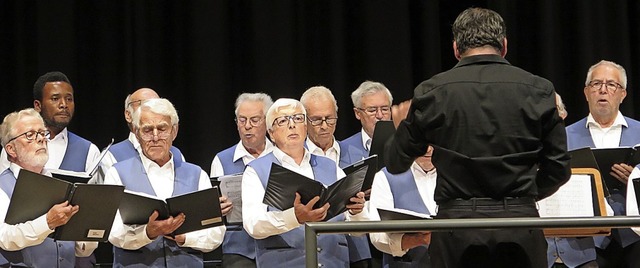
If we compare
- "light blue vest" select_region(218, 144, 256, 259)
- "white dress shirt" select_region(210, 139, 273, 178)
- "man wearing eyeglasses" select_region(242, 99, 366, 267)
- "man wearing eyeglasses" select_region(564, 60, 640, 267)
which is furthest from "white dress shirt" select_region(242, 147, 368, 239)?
"man wearing eyeglasses" select_region(564, 60, 640, 267)

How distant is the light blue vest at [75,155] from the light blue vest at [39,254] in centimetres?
82

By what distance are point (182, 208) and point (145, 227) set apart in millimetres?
186

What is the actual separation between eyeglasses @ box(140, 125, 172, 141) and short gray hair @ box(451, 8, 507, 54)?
1.67 metres

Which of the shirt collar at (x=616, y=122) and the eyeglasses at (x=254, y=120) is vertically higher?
the eyeglasses at (x=254, y=120)

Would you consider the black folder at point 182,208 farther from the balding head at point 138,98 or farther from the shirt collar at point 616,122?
the shirt collar at point 616,122

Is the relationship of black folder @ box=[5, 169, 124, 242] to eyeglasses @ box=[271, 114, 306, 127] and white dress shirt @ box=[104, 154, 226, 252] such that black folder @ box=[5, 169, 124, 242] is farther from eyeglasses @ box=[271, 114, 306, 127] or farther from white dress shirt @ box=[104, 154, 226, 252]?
eyeglasses @ box=[271, 114, 306, 127]

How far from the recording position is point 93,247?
486 cm

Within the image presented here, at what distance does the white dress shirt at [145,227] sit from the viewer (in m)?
4.62

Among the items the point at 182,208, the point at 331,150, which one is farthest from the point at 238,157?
the point at 182,208

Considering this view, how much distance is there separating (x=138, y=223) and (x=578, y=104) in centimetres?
357

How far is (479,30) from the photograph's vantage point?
365 centimetres

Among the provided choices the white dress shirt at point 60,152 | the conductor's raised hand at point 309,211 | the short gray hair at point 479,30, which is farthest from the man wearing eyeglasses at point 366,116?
the short gray hair at point 479,30

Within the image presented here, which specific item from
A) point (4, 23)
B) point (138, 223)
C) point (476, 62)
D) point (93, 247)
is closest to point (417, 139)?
point (476, 62)

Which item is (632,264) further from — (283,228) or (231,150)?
(231,150)
